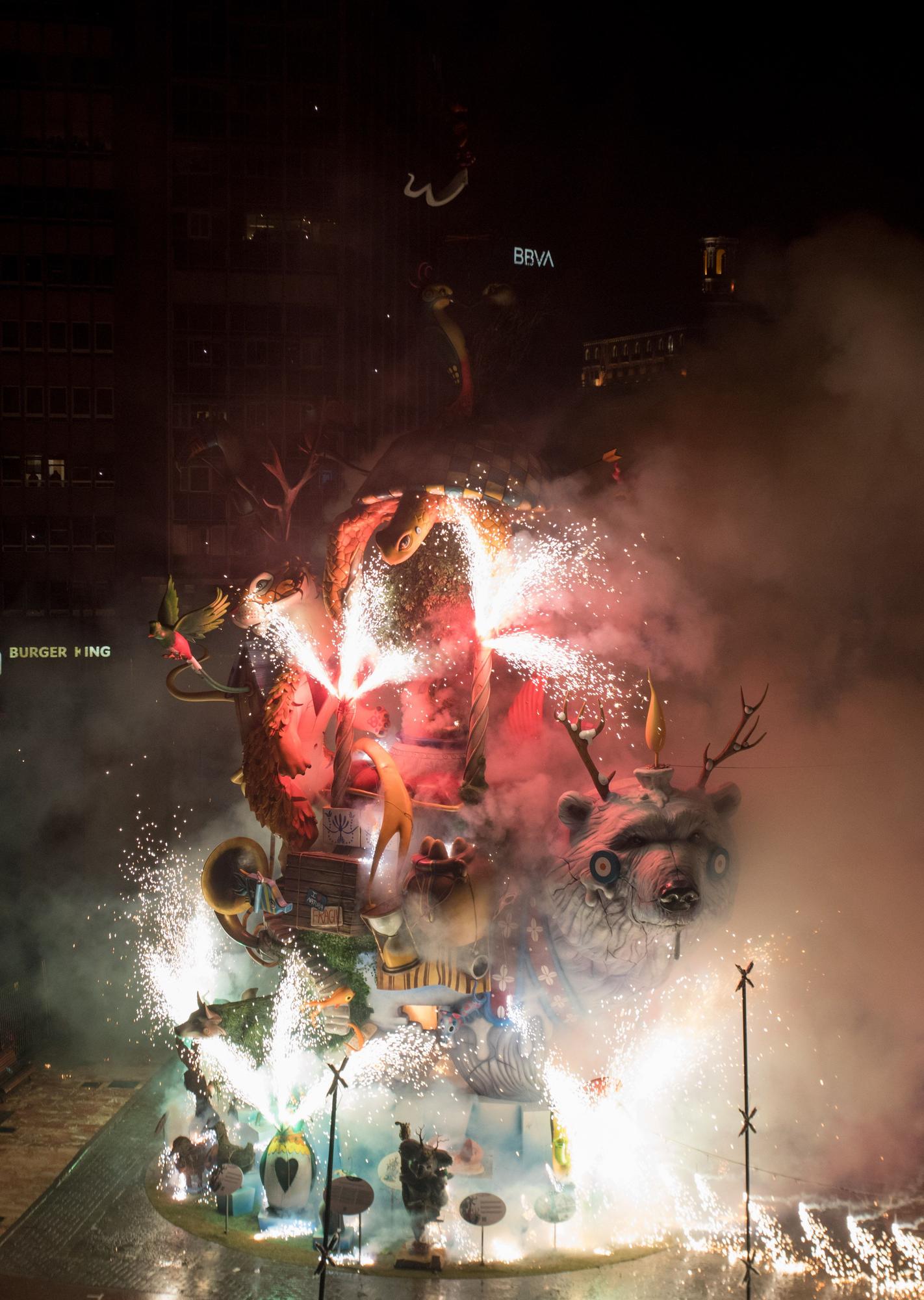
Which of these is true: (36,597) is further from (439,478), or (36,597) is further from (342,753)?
(439,478)

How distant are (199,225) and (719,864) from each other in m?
17.5

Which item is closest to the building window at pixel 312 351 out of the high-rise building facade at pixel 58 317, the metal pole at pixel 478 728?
the high-rise building facade at pixel 58 317

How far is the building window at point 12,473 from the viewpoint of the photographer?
2797 cm

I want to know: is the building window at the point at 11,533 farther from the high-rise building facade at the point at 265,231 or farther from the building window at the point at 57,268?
the building window at the point at 57,268

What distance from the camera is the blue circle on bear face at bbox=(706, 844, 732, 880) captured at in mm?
15453

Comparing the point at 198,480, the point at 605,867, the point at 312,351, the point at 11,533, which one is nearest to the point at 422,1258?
the point at 605,867

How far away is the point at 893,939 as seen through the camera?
1786 centimetres

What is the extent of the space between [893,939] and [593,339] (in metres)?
9.48

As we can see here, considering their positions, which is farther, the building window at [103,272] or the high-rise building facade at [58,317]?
the building window at [103,272]

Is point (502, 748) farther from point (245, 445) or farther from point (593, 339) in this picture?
point (593, 339)

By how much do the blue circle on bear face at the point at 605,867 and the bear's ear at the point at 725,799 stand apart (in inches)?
51.0

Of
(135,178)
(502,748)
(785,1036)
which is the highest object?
(135,178)

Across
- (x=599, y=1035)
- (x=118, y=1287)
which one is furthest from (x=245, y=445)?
(x=118, y=1287)

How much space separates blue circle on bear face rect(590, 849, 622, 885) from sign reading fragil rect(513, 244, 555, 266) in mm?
8686
